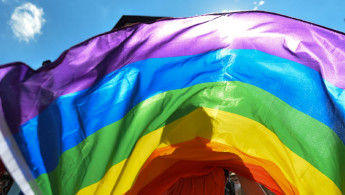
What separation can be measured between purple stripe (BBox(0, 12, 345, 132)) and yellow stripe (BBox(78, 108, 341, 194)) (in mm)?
527

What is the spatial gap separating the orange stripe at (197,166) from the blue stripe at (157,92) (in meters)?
0.49

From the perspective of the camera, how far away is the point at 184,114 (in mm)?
2000

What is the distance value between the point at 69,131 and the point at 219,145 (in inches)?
44.0

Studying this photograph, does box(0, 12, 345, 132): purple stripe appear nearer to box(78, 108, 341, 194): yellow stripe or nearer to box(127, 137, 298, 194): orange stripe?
box(78, 108, 341, 194): yellow stripe

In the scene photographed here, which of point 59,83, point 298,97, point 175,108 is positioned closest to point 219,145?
point 175,108

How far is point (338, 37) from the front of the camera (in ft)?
6.18

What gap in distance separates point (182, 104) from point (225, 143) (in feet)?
1.53

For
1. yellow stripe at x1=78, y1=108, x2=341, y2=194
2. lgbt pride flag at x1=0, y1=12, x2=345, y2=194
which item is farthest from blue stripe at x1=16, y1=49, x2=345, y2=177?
yellow stripe at x1=78, y1=108, x2=341, y2=194

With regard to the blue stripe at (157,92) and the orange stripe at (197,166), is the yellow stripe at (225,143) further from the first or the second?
the blue stripe at (157,92)

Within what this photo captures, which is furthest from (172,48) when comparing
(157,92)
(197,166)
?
(197,166)

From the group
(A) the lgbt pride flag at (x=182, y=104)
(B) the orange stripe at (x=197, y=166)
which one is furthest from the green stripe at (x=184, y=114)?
(B) the orange stripe at (x=197, y=166)

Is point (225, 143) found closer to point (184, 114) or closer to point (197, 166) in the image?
point (184, 114)

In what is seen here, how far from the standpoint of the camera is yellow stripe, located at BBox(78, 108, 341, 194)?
1.71 meters

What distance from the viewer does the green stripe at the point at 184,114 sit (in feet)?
5.35
